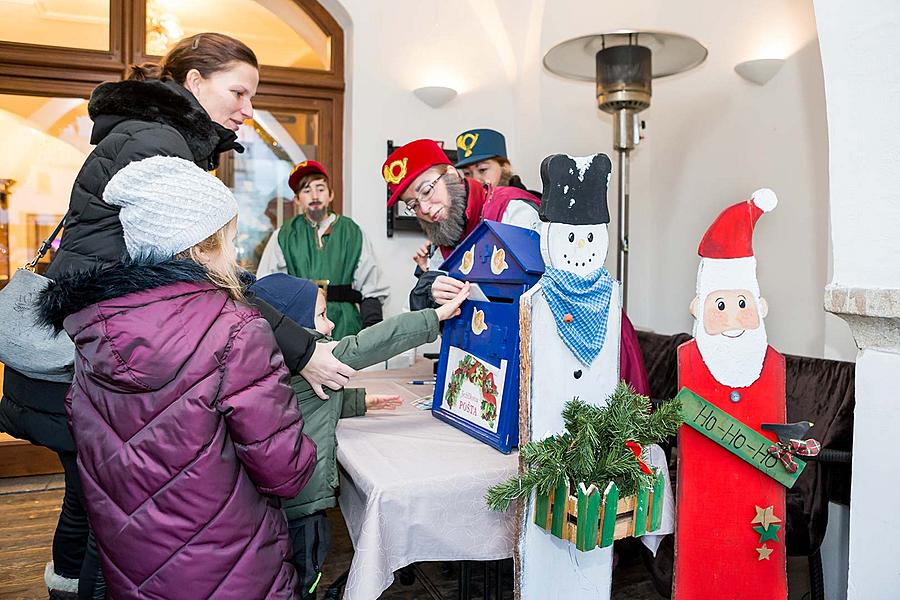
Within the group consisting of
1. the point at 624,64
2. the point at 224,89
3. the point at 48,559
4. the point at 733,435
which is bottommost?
the point at 48,559

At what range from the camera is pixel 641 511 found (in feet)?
4.62

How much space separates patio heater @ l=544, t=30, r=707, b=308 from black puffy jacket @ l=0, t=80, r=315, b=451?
203 centimetres

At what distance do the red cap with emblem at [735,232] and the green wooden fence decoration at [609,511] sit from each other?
556mm

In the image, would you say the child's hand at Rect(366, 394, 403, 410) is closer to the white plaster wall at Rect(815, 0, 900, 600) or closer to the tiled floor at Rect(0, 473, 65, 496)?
the white plaster wall at Rect(815, 0, 900, 600)

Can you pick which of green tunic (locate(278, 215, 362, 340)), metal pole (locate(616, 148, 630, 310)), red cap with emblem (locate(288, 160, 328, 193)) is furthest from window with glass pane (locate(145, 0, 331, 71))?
metal pole (locate(616, 148, 630, 310))

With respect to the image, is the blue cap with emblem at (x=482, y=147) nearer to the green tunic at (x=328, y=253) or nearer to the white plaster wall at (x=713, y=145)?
the green tunic at (x=328, y=253)

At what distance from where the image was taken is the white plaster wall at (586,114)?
366 centimetres

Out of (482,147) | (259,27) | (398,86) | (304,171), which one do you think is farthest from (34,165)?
(482,147)

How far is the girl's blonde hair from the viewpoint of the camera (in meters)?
1.31

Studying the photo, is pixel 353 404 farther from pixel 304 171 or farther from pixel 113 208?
pixel 304 171

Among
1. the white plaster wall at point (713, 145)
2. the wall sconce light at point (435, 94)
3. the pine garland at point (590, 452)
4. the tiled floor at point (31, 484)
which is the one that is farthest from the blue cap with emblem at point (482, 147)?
the tiled floor at point (31, 484)

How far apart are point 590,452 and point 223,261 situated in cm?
78

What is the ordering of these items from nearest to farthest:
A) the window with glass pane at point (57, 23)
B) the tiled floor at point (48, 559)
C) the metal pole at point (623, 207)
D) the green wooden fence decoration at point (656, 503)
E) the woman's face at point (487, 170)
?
the green wooden fence decoration at point (656, 503)
the tiled floor at point (48, 559)
the woman's face at point (487, 170)
the metal pole at point (623, 207)
the window with glass pane at point (57, 23)

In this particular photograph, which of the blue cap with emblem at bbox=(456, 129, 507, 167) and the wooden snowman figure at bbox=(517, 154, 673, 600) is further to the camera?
the blue cap with emblem at bbox=(456, 129, 507, 167)
